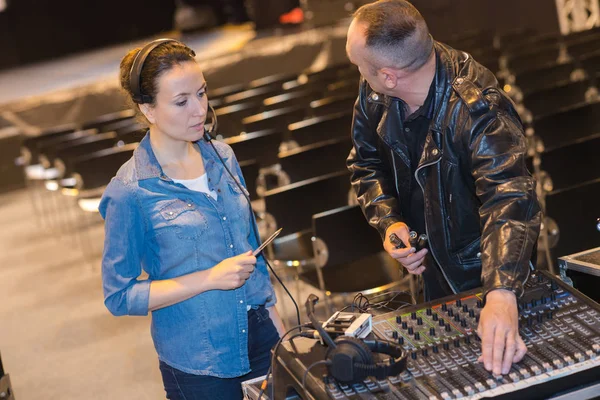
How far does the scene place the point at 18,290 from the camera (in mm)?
6012

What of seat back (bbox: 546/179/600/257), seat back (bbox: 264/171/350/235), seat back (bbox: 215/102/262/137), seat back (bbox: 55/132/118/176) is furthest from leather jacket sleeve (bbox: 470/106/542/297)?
seat back (bbox: 55/132/118/176)

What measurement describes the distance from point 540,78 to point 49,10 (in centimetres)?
1172

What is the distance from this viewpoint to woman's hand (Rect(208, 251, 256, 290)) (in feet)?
6.93

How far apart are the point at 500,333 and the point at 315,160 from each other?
3.39 metres

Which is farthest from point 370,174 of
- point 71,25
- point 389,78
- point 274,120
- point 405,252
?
point 71,25

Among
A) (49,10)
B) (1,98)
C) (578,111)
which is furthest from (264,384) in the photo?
(49,10)

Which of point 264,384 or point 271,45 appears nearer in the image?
point 264,384

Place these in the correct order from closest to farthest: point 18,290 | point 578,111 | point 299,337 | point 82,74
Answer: point 299,337 → point 578,111 → point 18,290 → point 82,74

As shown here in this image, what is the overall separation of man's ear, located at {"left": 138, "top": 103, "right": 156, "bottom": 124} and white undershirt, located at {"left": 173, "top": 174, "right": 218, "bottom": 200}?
18 cm

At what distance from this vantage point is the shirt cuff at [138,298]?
2.13 m

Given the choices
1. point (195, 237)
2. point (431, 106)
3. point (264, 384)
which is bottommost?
point (264, 384)

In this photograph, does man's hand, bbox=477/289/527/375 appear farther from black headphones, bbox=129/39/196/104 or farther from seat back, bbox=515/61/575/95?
seat back, bbox=515/61/575/95

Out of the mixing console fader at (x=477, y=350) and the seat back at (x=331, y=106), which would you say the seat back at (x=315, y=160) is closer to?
the seat back at (x=331, y=106)

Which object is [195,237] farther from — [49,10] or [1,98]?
[49,10]
